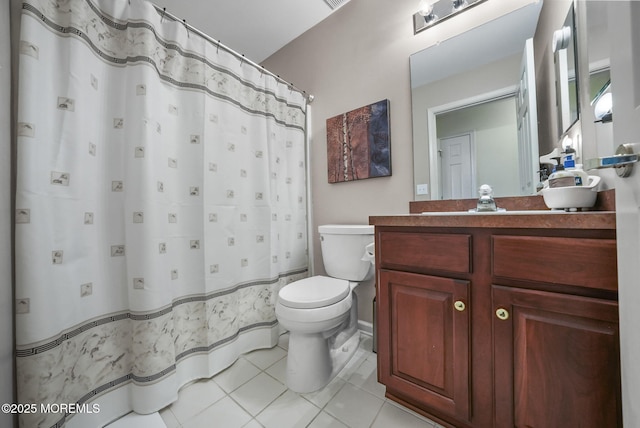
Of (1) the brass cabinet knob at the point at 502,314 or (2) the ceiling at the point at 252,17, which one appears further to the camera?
(2) the ceiling at the point at 252,17

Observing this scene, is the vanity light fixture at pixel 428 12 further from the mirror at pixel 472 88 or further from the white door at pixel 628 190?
the white door at pixel 628 190

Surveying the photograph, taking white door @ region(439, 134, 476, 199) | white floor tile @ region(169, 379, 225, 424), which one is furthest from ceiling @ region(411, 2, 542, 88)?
white floor tile @ region(169, 379, 225, 424)

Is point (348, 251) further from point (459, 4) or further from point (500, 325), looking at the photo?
point (459, 4)

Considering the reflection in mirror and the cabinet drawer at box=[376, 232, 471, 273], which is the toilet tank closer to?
the cabinet drawer at box=[376, 232, 471, 273]

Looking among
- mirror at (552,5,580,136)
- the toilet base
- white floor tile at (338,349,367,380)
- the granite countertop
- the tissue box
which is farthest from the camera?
white floor tile at (338,349,367,380)

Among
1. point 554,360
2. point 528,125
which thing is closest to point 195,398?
point 554,360

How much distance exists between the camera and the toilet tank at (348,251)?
140 centimetres

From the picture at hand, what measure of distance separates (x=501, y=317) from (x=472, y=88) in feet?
3.83

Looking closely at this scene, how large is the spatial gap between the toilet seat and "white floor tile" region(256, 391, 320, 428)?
419mm

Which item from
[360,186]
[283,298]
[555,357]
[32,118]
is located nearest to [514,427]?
[555,357]

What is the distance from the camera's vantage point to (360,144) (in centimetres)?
162

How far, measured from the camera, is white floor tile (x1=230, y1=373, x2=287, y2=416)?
1047 millimetres

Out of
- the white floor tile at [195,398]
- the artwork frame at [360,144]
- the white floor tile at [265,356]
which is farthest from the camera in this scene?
the artwork frame at [360,144]

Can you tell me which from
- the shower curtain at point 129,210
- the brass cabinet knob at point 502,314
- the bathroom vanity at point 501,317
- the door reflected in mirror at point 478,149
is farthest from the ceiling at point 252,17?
the brass cabinet knob at point 502,314
